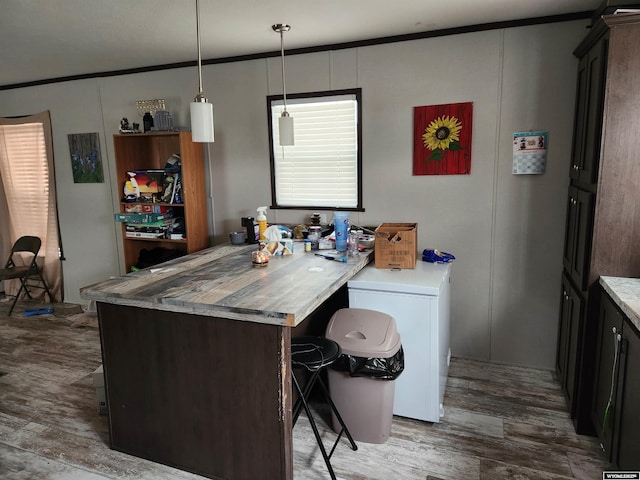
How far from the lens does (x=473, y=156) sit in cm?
311

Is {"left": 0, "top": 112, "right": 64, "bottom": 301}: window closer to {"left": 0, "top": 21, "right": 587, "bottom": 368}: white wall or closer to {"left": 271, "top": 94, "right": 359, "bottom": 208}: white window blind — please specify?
{"left": 0, "top": 21, "right": 587, "bottom": 368}: white wall

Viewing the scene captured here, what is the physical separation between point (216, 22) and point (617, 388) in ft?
9.71

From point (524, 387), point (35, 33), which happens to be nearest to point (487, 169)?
point (524, 387)

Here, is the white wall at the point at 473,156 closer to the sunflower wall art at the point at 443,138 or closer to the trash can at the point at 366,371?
the sunflower wall art at the point at 443,138

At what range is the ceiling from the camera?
2.54m

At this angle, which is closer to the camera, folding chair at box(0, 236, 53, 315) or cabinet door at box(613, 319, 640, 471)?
cabinet door at box(613, 319, 640, 471)

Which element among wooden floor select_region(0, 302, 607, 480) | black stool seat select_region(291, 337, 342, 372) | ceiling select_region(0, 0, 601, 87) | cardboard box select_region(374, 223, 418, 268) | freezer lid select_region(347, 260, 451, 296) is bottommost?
wooden floor select_region(0, 302, 607, 480)

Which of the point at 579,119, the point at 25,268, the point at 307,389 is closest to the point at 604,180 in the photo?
the point at 579,119

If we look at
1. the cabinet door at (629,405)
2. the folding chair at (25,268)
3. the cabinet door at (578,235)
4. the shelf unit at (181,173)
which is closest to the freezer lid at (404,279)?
the cabinet door at (578,235)

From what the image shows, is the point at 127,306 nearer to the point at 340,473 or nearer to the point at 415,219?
the point at 340,473

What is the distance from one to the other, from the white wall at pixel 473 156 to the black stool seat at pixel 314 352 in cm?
150

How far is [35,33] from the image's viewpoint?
2.99 meters

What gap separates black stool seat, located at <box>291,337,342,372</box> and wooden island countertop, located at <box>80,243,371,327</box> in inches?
9.2

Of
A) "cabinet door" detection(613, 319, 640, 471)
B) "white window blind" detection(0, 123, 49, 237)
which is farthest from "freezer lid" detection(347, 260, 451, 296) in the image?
"white window blind" detection(0, 123, 49, 237)
